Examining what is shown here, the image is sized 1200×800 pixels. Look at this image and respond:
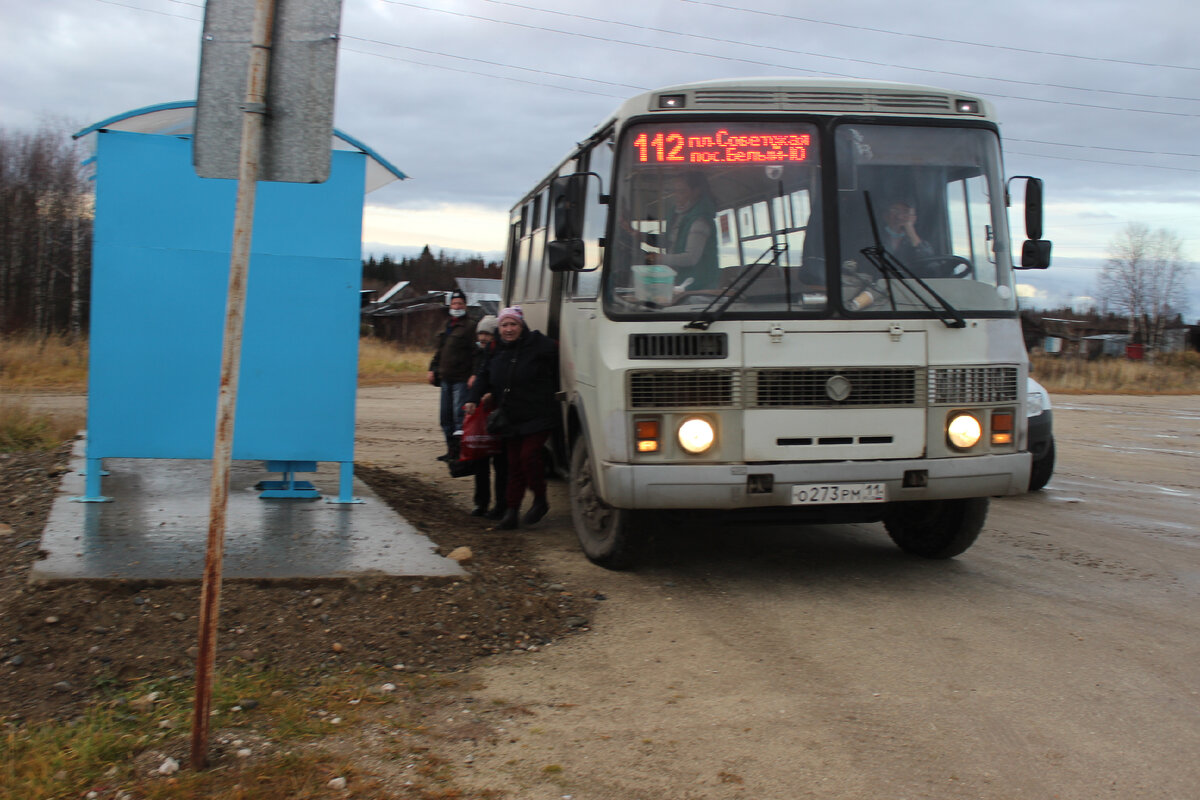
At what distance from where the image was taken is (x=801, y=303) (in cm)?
634

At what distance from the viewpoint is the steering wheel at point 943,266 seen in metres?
6.48

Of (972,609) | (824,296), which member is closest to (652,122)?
(824,296)

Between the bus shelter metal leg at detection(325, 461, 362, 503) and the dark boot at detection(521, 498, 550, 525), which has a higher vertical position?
the bus shelter metal leg at detection(325, 461, 362, 503)

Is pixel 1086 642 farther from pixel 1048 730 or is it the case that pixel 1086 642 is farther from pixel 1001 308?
pixel 1001 308

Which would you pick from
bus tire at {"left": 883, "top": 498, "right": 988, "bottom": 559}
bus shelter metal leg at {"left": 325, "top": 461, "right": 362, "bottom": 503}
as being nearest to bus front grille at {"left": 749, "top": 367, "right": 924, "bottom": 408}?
bus tire at {"left": 883, "top": 498, "right": 988, "bottom": 559}

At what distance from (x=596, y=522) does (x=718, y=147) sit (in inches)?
99.3

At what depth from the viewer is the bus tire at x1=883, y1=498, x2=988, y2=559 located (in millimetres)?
7105

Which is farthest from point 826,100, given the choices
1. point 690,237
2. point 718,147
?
point 690,237

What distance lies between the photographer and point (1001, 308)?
654 cm

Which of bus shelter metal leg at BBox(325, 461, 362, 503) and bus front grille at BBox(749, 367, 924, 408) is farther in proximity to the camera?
bus shelter metal leg at BBox(325, 461, 362, 503)

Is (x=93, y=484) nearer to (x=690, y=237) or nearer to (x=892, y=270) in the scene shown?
(x=690, y=237)

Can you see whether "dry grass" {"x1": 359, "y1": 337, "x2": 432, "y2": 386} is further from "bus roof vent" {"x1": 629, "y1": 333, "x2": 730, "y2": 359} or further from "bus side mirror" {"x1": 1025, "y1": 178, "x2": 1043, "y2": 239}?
"bus side mirror" {"x1": 1025, "y1": 178, "x2": 1043, "y2": 239}

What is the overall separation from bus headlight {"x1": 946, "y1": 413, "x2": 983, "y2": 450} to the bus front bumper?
0.30 ft

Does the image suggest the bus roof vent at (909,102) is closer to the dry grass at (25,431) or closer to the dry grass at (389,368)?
the dry grass at (25,431)
